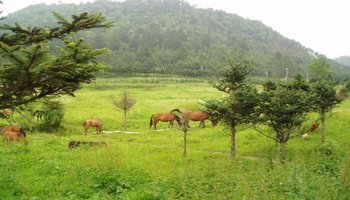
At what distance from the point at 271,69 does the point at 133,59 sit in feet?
156

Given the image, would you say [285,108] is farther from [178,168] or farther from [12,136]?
[12,136]

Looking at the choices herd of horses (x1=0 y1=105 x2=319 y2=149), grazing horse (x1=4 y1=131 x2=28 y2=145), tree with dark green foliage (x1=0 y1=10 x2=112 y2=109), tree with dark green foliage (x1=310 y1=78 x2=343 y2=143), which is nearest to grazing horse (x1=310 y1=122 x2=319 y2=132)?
herd of horses (x1=0 y1=105 x2=319 y2=149)

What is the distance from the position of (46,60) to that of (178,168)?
1115cm

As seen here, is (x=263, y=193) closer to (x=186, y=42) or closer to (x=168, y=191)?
(x=168, y=191)

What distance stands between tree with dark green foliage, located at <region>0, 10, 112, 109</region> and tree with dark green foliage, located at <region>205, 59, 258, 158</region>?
13.2 m

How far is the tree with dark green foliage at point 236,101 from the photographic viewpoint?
19.8 m

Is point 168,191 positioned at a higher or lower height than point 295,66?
lower

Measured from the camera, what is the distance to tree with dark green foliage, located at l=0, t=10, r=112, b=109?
18.9 feet

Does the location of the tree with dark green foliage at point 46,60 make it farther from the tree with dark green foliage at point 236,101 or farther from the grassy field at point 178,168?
the tree with dark green foliage at point 236,101

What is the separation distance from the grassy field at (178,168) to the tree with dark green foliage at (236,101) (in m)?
2.18

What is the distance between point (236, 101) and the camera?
1992cm

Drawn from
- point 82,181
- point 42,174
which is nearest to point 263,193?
point 82,181

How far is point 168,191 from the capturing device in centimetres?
1108

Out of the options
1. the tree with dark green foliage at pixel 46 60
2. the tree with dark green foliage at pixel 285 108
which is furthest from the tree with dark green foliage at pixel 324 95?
the tree with dark green foliage at pixel 46 60
